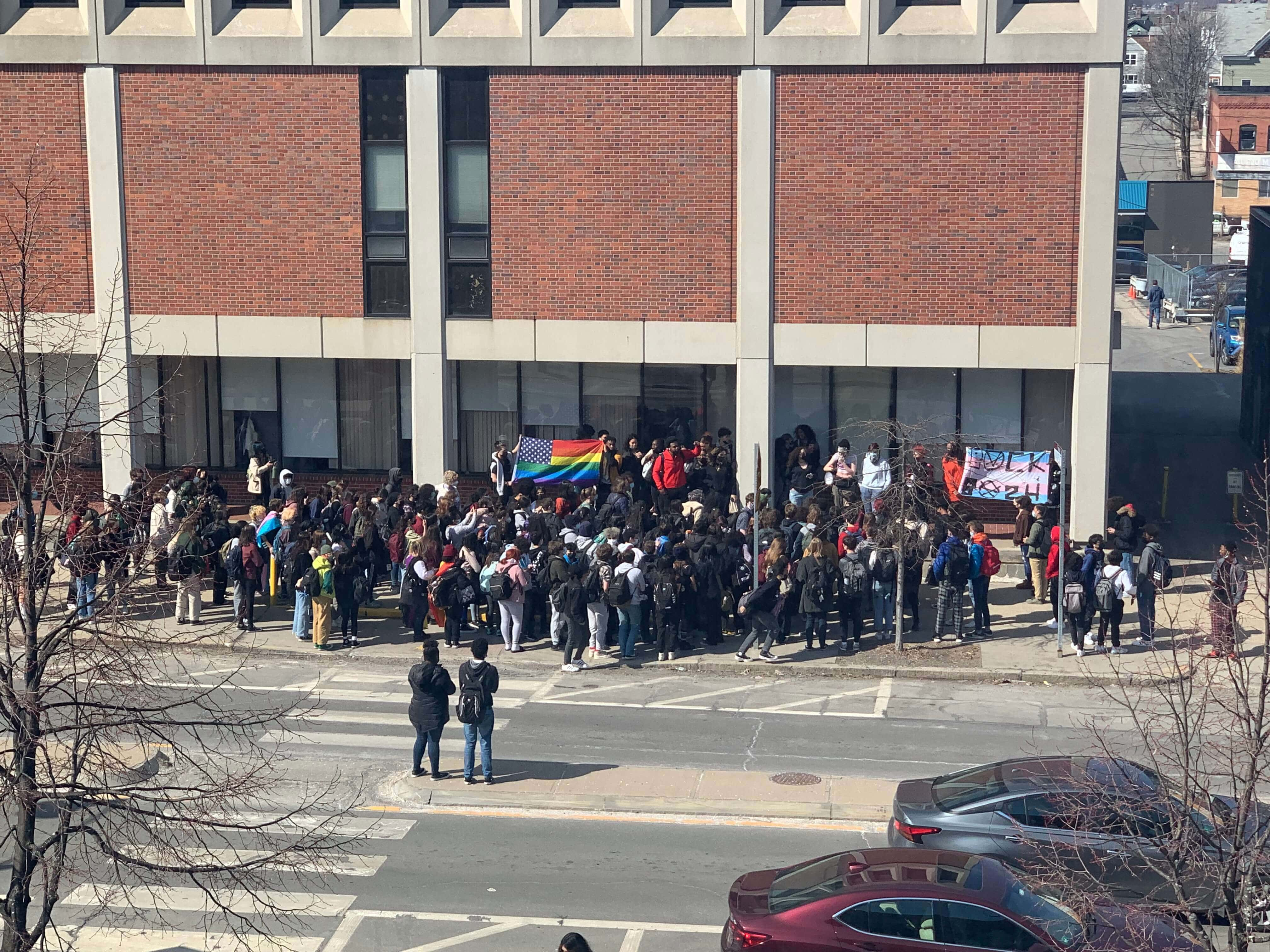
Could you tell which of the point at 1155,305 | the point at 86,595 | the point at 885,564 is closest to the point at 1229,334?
the point at 1155,305

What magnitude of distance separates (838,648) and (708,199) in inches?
328

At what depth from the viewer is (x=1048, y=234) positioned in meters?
25.5

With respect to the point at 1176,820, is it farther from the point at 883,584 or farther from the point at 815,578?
the point at 883,584

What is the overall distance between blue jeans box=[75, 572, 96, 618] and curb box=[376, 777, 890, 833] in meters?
3.58

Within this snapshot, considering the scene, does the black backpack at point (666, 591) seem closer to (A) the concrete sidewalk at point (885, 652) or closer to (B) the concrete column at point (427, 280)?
(A) the concrete sidewalk at point (885, 652)

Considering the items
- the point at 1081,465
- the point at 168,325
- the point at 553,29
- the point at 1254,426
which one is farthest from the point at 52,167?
the point at 1254,426

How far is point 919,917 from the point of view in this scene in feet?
37.1

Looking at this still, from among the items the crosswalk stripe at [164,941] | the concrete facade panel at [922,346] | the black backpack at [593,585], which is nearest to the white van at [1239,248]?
the concrete facade panel at [922,346]

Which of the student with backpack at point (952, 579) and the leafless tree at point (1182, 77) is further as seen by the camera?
the leafless tree at point (1182, 77)

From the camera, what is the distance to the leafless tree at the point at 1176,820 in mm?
9562

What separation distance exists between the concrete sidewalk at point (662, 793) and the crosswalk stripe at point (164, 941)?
125 inches

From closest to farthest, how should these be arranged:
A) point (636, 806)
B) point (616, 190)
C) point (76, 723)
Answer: point (76, 723)
point (636, 806)
point (616, 190)

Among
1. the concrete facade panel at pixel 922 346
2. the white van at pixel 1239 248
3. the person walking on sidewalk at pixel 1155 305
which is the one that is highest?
the white van at pixel 1239 248

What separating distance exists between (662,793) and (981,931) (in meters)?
5.47
